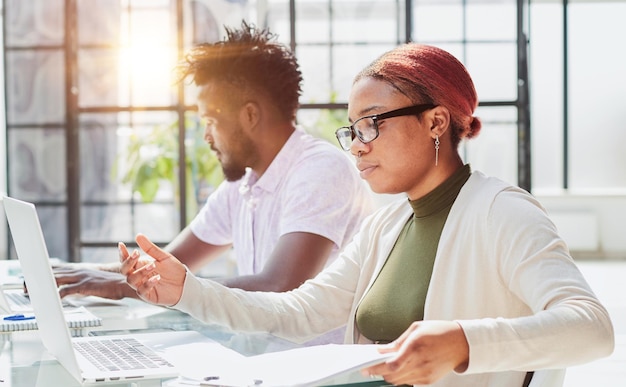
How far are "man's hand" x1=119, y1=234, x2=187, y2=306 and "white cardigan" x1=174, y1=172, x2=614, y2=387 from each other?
0.09ft

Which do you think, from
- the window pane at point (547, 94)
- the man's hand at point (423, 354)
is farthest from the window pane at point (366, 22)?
the man's hand at point (423, 354)

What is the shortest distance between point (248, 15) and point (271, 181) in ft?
14.5

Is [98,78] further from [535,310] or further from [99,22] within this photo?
[535,310]

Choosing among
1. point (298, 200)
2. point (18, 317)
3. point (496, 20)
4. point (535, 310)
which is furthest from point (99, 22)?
point (535, 310)

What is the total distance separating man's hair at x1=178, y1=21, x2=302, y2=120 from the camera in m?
2.73

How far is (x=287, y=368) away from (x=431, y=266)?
50cm

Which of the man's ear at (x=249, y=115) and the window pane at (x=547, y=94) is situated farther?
the window pane at (x=547, y=94)

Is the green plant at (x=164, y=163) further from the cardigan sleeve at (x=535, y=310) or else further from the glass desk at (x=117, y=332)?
the cardigan sleeve at (x=535, y=310)

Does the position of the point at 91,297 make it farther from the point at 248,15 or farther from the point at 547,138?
the point at 547,138

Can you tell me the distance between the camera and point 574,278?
1.42m

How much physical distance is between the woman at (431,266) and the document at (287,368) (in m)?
0.16

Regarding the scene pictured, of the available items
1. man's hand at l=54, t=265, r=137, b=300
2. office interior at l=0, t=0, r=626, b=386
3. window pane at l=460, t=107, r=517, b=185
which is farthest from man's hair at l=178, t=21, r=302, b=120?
window pane at l=460, t=107, r=517, b=185

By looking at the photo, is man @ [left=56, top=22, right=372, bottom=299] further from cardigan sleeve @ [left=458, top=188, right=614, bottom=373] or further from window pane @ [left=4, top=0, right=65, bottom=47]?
window pane @ [left=4, top=0, right=65, bottom=47]

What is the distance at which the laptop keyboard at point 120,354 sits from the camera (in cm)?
151
